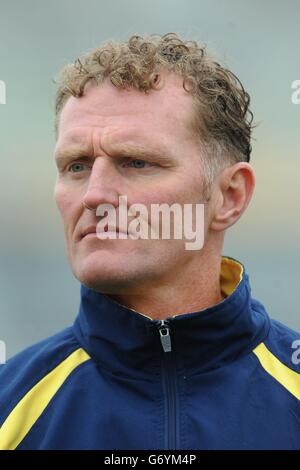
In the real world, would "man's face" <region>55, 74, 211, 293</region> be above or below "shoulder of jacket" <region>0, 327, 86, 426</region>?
above

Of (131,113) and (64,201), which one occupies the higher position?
(131,113)

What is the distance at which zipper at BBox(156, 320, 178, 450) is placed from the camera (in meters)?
1.40

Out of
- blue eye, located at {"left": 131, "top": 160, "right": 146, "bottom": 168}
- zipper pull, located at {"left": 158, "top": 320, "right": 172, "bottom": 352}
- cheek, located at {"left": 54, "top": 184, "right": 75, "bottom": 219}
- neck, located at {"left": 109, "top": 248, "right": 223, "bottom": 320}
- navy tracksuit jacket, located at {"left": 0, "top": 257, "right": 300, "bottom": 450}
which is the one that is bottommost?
navy tracksuit jacket, located at {"left": 0, "top": 257, "right": 300, "bottom": 450}

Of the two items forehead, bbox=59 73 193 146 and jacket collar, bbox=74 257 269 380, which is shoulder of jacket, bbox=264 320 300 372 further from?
forehead, bbox=59 73 193 146

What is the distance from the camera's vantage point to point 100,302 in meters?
1.55

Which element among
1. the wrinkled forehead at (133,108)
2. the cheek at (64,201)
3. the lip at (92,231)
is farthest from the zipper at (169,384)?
the wrinkled forehead at (133,108)

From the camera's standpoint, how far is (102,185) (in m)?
1.48

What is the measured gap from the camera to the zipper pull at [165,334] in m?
1.44

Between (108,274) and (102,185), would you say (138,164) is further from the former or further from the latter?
(108,274)

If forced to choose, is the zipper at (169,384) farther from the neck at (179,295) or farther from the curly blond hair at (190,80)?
the curly blond hair at (190,80)

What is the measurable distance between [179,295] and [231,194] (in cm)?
32

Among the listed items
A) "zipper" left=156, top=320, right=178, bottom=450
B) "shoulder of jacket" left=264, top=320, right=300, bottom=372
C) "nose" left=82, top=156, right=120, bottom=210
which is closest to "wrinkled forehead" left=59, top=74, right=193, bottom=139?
"nose" left=82, top=156, right=120, bottom=210

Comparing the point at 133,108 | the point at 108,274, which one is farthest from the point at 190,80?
the point at 108,274
